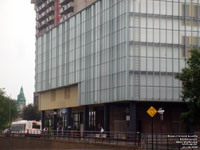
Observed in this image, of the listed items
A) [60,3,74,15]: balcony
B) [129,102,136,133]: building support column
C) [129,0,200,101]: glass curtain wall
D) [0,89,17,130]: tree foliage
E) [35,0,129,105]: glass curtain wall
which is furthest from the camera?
[0,89,17,130]: tree foliage

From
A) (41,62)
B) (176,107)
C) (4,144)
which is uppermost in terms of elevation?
(41,62)

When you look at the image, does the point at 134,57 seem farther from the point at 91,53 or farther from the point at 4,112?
the point at 4,112

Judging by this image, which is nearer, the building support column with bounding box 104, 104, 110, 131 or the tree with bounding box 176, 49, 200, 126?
the tree with bounding box 176, 49, 200, 126

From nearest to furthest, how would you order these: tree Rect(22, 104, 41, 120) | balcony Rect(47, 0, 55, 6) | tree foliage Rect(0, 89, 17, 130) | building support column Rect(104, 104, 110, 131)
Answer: building support column Rect(104, 104, 110, 131)
tree Rect(22, 104, 41, 120)
balcony Rect(47, 0, 55, 6)
tree foliage Rect(0, 89, 17, 130)

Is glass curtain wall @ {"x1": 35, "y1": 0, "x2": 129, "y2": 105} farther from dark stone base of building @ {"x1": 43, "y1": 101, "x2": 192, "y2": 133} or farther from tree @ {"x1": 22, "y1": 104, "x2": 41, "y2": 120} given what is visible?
tree @ {"x1": 22, "y1": 104, "x2": 41, "y2": 120}

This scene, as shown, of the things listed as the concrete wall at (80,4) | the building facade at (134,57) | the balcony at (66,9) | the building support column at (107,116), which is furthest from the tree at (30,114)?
the building support column at (107,116)

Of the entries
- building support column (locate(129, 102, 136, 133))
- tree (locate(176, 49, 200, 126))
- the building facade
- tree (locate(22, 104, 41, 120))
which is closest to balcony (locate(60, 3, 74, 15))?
tree (locate(22, 104, 41, 120))

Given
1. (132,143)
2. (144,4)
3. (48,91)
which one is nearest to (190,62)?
(132,143)

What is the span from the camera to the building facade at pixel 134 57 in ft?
222

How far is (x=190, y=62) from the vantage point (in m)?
54.3

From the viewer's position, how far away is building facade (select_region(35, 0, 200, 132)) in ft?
222

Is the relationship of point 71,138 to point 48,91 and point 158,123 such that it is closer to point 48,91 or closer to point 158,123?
point 158,123

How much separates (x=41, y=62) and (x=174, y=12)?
40.0 metres

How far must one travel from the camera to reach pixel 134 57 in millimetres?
67375
